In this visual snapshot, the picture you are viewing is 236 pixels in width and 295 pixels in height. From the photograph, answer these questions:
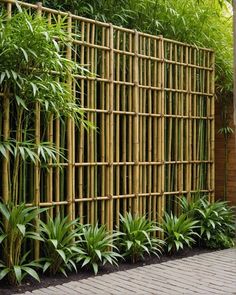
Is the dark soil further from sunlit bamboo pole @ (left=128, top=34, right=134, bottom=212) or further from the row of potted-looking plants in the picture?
sunlit bamboo pole @ (left=128, top=34, right=134, bottom=212)

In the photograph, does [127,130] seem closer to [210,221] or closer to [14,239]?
[210,221]

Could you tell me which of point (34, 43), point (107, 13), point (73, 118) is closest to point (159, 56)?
point (107, 13)

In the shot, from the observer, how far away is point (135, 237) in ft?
14.8

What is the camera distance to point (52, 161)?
13.4ft

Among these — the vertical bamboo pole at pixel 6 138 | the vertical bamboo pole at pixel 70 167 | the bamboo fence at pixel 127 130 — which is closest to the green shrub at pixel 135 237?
the bamboo fence at pixel 127 130

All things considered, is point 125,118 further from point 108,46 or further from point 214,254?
point 214,254

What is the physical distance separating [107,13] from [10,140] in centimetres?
196

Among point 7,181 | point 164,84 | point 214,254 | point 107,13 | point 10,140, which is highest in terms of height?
point 107,13

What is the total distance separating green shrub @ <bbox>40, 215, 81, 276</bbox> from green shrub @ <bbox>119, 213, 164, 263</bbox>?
60 cm

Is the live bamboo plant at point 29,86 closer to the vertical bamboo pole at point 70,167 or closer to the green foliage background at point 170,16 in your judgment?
the vertical bamboo pole at point 70,167

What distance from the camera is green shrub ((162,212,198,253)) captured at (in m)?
4.83

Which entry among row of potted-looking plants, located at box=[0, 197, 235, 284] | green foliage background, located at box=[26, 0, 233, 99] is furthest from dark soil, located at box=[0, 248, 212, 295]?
green foliage background, located at box=[26, 0, 233, 99]

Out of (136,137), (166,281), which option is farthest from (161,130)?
(166,281)

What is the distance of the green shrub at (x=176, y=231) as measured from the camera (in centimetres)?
483
